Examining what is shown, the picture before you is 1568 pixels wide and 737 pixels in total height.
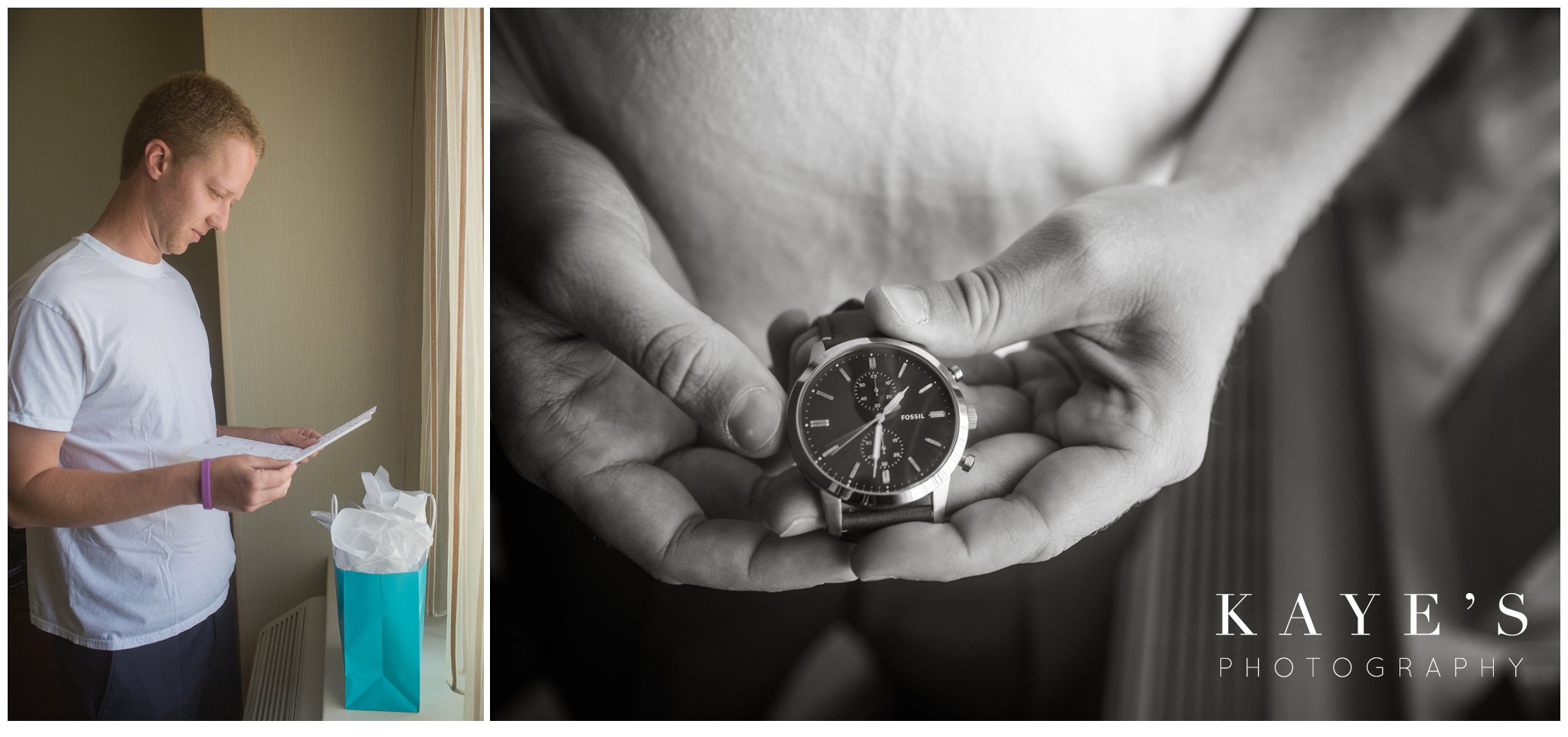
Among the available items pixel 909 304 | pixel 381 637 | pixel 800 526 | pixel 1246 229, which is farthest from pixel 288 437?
pixel 1246 229

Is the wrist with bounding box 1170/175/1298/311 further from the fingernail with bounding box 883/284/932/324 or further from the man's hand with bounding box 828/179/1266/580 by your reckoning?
the fingernail with bounding box 883/284/932/324

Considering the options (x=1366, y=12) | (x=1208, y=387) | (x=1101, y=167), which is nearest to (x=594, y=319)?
(x=1101, y=167)

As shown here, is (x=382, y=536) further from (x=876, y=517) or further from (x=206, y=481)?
(x=876, y=517)

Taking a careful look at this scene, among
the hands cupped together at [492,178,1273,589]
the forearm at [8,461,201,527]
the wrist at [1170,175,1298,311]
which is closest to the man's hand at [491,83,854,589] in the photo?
the hands cupped together at [492,178,1273,589]

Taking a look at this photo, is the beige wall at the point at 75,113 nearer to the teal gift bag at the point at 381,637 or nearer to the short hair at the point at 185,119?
the short hair at the point at 185,119

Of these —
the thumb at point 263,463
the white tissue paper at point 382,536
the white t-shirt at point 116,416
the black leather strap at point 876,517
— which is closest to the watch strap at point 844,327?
the black leather strap at point 876,517
